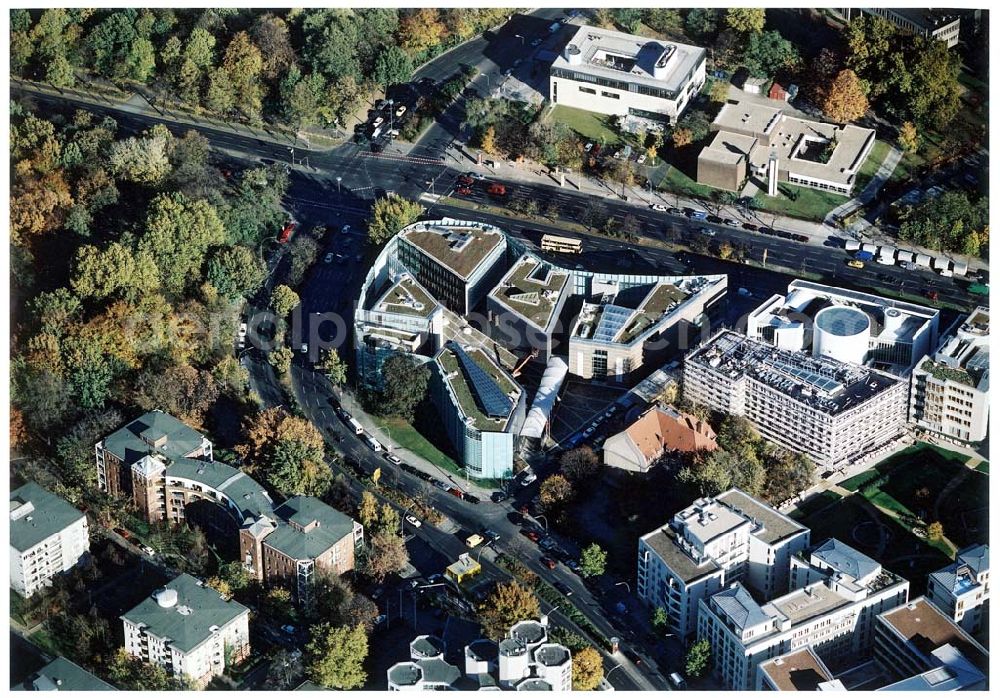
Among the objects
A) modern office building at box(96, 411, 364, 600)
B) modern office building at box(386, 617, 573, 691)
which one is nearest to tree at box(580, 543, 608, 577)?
modern office building at box(386, 617, 573, 691)

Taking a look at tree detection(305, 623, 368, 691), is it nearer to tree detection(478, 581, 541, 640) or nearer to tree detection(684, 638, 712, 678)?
tree detection(478, 581, 541, 640)

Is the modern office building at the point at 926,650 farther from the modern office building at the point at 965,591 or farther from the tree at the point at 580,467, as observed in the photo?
the tree at the point at 580,467

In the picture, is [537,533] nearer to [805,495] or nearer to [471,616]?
[471,616]

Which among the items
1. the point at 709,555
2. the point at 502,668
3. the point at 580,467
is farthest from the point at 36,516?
the point at 709,555

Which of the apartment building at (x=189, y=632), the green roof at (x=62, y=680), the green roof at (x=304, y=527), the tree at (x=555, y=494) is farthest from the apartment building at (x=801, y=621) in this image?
the green roof at (x=62, y=680)

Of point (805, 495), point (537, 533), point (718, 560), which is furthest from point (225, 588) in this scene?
point (805, 495)

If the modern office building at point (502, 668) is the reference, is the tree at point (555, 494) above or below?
above
